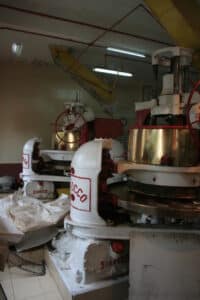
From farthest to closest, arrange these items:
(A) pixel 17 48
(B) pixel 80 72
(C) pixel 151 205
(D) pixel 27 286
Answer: (B) pixel 80 72
(A) pixel 17 48
(D) pixel 27 286
(C) pixel 151 205

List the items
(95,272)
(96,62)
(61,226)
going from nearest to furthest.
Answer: (95,272), (61,226), (96,62)

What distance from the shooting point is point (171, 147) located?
A: 1.41 metres

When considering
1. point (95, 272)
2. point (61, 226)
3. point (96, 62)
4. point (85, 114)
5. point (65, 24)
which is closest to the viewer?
point (95, 272)

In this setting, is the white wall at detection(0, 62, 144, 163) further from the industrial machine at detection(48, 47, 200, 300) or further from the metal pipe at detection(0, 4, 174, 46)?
the industrial machine at detection(48, 47, 200, 300)

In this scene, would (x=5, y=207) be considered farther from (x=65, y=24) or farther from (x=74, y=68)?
(x=74, y=68)

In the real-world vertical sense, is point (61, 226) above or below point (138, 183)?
below

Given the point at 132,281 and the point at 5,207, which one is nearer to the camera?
the point at 132,281

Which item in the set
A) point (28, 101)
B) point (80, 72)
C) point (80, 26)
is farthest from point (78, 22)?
point (28, 101)

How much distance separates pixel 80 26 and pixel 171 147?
2616 millimetres

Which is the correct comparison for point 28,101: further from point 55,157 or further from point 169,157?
point 169,157

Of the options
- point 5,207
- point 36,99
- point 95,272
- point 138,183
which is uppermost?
point 36,99

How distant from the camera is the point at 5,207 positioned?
2348 mm

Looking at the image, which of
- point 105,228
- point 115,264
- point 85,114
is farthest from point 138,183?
point 85,114

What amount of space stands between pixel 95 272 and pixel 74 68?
3.76 meters
